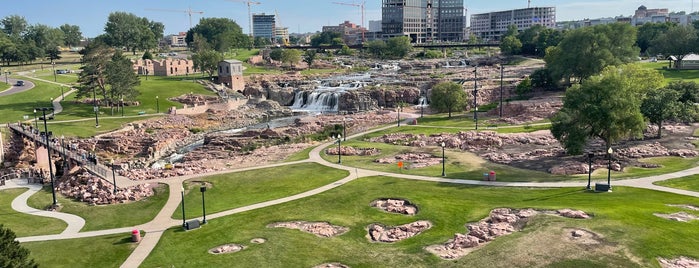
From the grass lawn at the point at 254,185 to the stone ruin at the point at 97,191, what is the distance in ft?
12.4

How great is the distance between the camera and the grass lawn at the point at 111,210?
1392 inches

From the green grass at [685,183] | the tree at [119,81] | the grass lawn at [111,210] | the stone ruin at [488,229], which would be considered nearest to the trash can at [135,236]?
the grass lawn at [111,210]

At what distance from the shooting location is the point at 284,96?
11875cm

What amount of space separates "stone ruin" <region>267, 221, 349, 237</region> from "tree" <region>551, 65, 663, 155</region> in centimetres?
2694

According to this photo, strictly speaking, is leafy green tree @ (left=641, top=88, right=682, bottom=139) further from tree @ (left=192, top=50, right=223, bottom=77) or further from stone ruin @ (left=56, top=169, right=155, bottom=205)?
tree @ (left=192, top=50, right=223, bottom=77)

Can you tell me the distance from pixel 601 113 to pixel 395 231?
2612cm

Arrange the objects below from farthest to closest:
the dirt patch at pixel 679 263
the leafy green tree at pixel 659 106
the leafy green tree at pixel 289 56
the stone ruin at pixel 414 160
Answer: the leafy green tree at pixel 289 56
the leafy green tree at pixel 659 106
the stone ruin at pixel 414 160
the dirt patch at pixel 679 263

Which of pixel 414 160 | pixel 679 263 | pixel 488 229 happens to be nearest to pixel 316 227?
pixel 488 229

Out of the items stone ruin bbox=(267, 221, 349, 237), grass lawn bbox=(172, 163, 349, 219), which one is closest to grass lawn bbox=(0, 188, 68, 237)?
grass lawn bbox=(172, 163, 349, 219)

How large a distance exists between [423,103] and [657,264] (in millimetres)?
84643

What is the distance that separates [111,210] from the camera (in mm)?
38188

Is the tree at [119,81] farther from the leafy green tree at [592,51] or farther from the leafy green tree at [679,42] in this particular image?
the leafy green tree at [679,42]

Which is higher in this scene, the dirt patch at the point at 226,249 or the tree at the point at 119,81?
the tree at the point at 119,81

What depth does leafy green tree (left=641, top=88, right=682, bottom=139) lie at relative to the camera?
5491 centimetres
